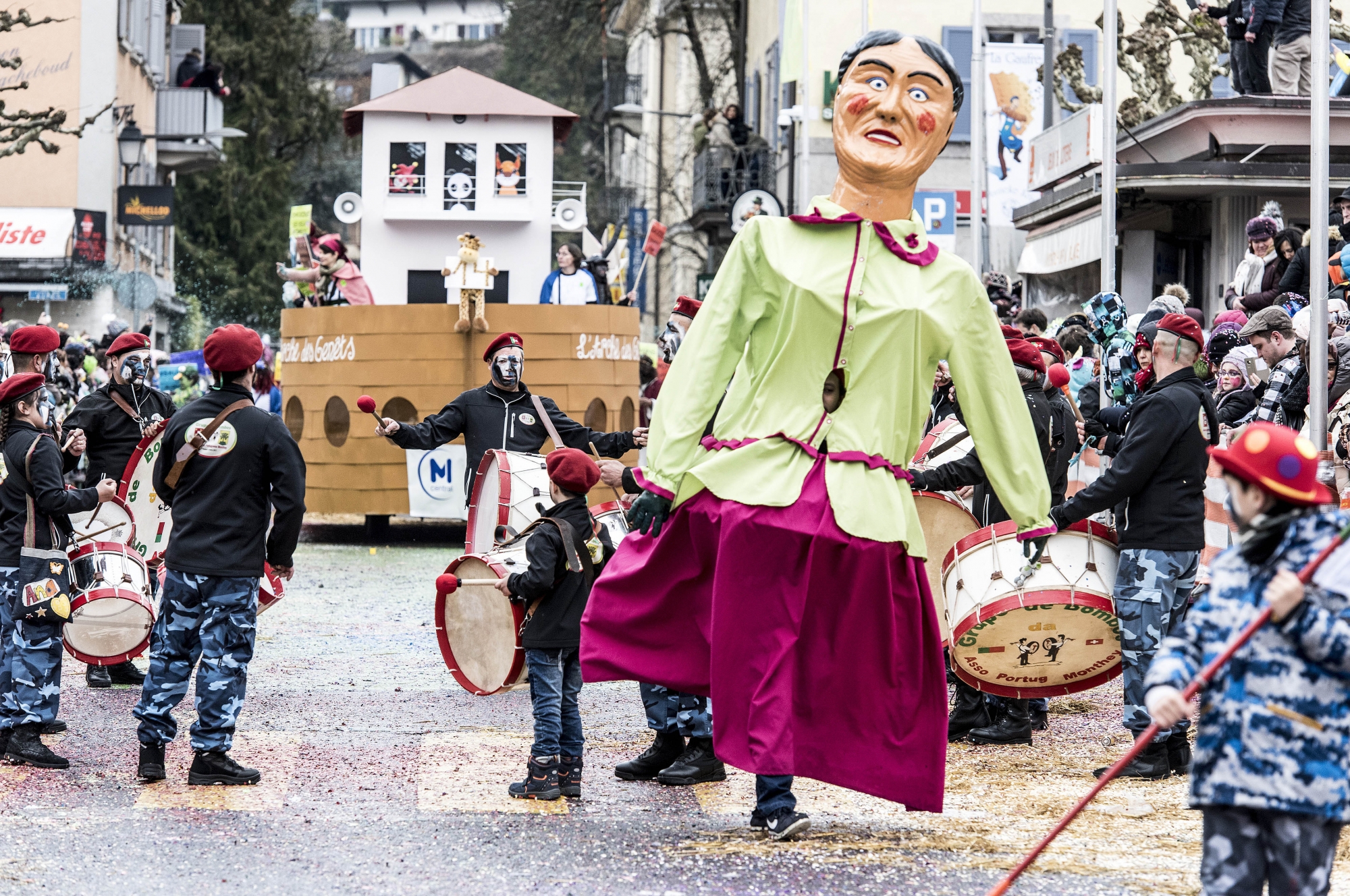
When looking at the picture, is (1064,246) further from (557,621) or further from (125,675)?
(557,621)

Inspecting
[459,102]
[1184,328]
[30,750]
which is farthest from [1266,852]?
[459,102]

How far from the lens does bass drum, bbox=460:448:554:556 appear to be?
8914 mm

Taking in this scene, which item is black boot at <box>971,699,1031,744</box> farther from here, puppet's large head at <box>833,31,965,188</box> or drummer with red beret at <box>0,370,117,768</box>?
drummer with red beret at <box>0,370,117,768</box>

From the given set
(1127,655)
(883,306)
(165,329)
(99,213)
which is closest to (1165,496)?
(1127,655)

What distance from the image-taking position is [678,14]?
3716cm

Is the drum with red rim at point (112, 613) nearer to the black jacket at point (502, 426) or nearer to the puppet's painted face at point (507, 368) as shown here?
the black jacket at point (502, 426)

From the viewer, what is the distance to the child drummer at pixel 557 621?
6.44m

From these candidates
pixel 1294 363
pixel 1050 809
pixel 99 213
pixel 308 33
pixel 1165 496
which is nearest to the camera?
pixel 1050 809

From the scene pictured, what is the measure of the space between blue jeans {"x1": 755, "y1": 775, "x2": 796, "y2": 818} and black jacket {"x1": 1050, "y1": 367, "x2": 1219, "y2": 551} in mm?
1887

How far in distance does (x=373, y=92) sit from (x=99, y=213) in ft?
31.9

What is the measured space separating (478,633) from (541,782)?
1.00 meters

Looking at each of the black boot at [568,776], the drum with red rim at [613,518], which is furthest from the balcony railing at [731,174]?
the black boot at [568,776]

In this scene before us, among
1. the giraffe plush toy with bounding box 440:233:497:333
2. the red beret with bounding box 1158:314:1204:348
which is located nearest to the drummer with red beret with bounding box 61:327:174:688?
the red beret with bounding box 1158:314:1204:348

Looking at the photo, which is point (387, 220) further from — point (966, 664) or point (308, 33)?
point (308, 33)
